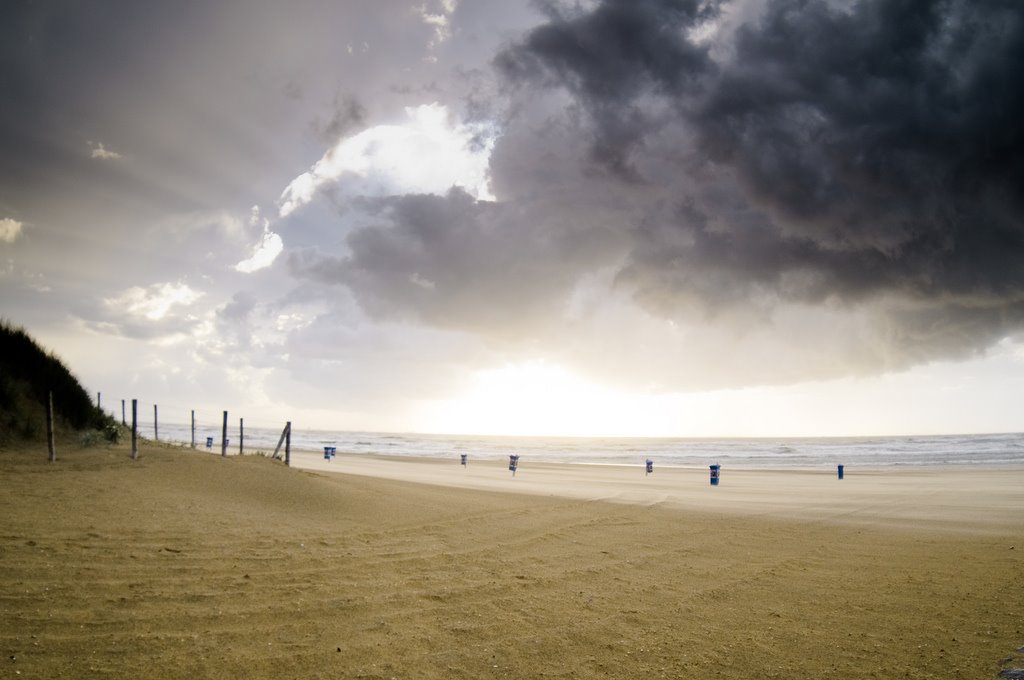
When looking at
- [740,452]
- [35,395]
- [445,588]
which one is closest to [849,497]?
[445,588]

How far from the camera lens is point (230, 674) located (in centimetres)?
574

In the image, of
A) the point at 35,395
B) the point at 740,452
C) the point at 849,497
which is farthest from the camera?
the point at 740,452

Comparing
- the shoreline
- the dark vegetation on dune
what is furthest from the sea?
the shoreline

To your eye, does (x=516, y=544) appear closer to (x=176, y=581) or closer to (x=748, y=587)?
(x=748, y=587)

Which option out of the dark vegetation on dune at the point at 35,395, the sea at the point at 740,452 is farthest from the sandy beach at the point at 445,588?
the sea at the point at 740,452

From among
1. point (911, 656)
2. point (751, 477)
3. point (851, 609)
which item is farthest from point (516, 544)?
point (751, 477)

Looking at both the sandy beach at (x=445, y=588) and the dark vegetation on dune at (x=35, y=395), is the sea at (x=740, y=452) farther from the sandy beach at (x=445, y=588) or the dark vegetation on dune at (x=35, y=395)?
the sandy beach at (x=445, y=588)

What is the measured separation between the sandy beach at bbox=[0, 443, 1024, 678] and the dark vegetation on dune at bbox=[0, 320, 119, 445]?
440 centimetres

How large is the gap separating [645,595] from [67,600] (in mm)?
8382

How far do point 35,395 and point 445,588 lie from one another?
21.7 metres

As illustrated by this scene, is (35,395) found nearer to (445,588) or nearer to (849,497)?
(445,588)

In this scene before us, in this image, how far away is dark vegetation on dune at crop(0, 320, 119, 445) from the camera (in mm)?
19281

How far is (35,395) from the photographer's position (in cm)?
2144

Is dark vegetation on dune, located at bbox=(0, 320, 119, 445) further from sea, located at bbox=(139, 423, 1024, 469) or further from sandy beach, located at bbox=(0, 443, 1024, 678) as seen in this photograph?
sea, located at bbox=(139, 423, 1024, 469)
